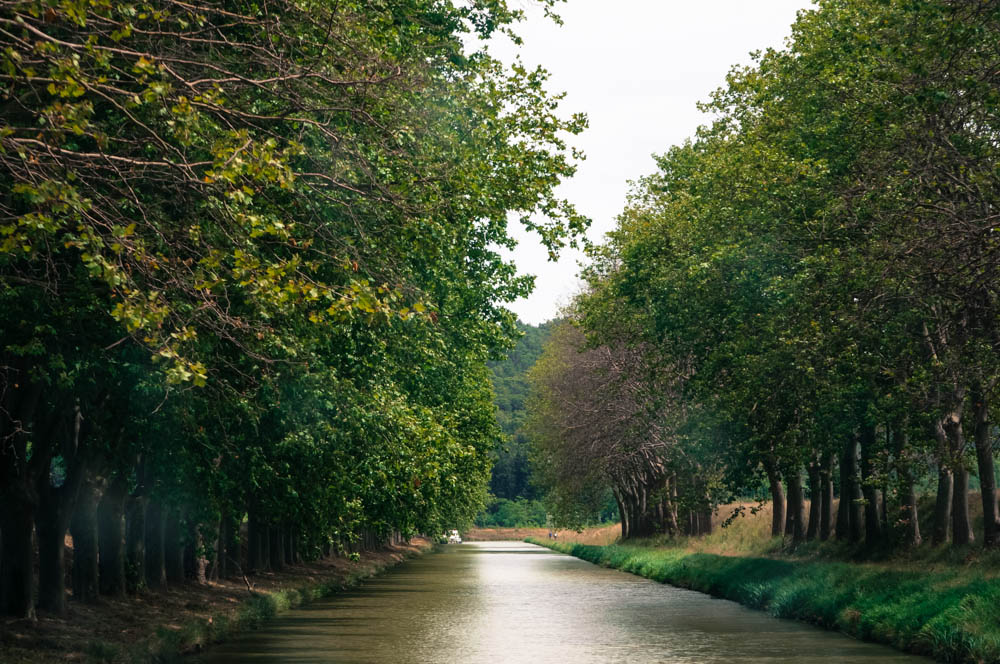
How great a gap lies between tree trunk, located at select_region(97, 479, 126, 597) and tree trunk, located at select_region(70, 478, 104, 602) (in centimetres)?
87

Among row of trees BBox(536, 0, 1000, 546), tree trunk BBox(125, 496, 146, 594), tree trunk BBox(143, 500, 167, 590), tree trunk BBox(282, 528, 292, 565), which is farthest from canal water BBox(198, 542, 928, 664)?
tree trunk BBox(282, 528, 292, 565)

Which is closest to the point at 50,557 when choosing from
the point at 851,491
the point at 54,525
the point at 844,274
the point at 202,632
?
the point at 54,525

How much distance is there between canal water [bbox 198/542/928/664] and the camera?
20.3m

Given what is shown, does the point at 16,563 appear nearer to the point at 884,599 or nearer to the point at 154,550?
the point at 154,550

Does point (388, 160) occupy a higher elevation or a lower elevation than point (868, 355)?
higher

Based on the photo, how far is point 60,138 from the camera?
32.8 ft

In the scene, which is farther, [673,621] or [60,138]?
[673,621]

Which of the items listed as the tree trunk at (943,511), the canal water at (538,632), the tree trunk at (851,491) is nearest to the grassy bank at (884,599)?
the canal water at (538,632)

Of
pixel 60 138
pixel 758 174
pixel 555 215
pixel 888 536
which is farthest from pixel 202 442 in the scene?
pixel 888 536

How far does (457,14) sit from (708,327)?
1240 centimetres

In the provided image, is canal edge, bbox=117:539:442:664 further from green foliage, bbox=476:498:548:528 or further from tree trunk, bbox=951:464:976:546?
green foliage, bbox=476:498:548:528

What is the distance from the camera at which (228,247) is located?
13.5 m

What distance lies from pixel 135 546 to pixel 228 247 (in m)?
16.2

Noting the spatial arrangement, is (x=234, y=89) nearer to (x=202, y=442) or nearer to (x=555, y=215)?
(x=202, y=442)
